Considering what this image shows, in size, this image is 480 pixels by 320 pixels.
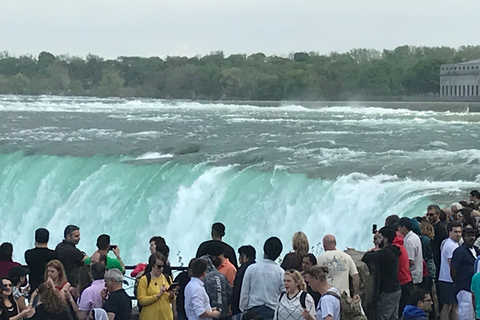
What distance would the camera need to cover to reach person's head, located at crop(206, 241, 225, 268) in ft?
28.3

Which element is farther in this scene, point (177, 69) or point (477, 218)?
point (177, 69)

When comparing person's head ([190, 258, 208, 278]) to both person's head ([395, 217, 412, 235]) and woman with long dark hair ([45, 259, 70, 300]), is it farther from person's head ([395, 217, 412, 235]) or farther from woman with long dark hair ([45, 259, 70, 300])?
person's head ([395, 217, 412, 235])

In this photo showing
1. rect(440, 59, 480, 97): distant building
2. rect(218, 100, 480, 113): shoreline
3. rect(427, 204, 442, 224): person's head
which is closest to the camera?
rect(427, 204, 442, 224): person's head

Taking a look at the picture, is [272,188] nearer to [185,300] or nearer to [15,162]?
[15,162]

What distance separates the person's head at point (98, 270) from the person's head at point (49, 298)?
581 mm

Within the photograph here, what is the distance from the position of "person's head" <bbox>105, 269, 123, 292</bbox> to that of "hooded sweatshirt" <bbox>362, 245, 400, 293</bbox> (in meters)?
2.55

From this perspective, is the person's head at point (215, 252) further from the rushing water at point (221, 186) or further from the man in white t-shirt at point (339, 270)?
the rushing water at point (221, 186)

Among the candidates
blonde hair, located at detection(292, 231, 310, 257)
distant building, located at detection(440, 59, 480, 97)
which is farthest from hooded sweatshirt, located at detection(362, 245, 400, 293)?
distant building, located at detection(440, 59, 480, 97)

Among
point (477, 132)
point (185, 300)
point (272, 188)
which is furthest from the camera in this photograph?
point (477, 132)

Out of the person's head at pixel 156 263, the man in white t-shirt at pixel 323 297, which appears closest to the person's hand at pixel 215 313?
the person's head at pixel 156 263

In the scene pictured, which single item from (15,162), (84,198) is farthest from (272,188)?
(15,162)

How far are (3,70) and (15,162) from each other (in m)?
122

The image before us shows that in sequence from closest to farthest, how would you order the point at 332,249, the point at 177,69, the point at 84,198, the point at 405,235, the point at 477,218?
the point at 332,249, the point at 405,235, the point at 477,218, the point at 84,198, the point at 177,69

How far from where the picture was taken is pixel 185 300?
26.5ft
